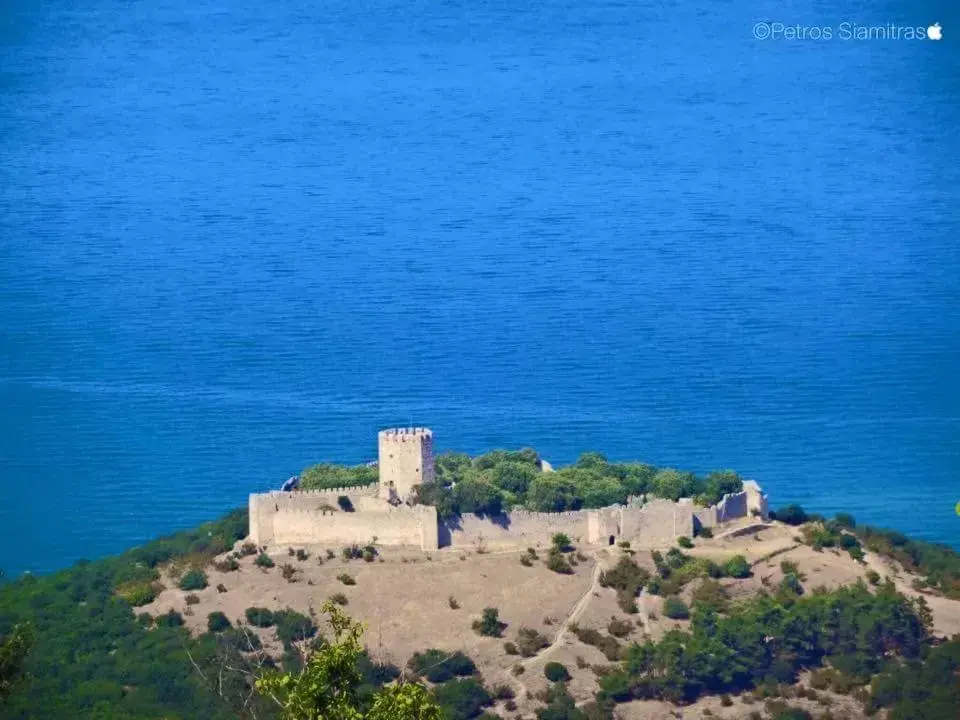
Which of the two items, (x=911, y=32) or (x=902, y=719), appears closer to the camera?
(x=902, y=719)

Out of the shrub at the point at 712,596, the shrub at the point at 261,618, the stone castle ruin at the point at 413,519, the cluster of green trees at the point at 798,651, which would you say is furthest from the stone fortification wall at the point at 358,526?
the shrub at the point at 712,596

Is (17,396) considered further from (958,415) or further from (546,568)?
(546,568)

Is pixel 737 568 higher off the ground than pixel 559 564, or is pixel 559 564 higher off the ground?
pixel 559 564

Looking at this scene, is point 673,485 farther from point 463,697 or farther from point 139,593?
point 139,593

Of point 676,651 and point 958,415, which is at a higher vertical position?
point 958,415

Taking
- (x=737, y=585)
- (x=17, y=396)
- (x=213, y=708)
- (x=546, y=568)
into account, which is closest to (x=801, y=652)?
(x=737, y=585)

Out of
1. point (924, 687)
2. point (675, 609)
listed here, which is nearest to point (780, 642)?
point (675, 609)

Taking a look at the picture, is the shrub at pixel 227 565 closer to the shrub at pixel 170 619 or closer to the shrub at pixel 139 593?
the shrub at pixel 139 593
